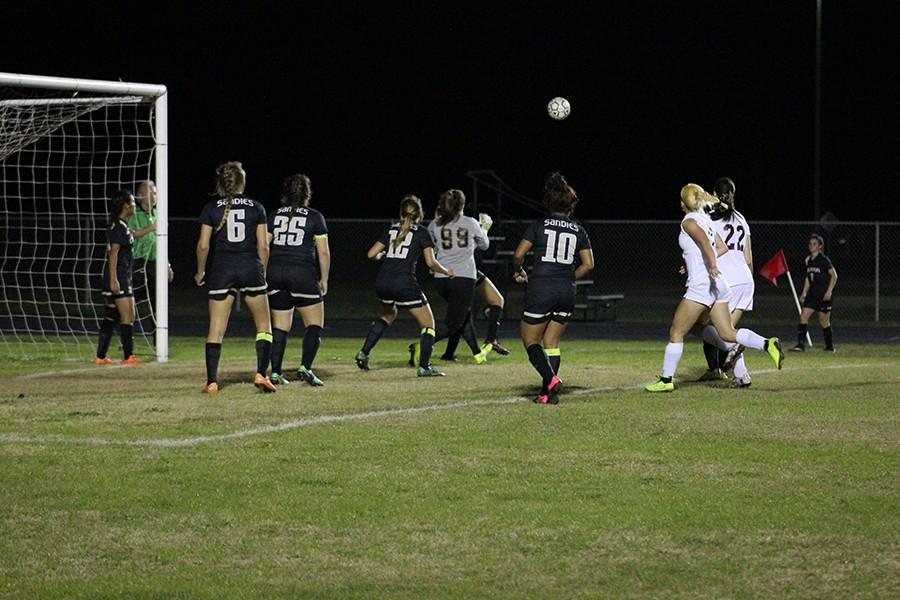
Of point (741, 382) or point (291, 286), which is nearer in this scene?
point (291, 286)

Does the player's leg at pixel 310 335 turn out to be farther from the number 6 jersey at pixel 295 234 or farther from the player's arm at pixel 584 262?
the player's arm at pixel 584 262

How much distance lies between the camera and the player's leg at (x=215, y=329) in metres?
12.3

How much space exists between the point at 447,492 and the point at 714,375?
22.9 ft

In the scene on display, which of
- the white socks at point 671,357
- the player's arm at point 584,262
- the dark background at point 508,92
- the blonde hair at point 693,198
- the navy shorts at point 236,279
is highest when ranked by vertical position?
the dark background at point 508,92

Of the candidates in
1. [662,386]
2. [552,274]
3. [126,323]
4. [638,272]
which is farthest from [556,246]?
[638,272]

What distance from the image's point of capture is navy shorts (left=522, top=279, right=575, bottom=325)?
11.7 meters

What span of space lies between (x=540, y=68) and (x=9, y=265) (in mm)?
28870

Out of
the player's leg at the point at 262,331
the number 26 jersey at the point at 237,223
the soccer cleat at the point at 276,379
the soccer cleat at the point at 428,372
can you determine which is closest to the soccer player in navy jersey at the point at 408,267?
the soccer cleat at the point at 428,372

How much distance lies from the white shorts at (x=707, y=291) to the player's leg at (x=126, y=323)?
707cm

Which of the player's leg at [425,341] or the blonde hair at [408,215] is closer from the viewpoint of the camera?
the blonde hair at [408,215]

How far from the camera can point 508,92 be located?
63875mm

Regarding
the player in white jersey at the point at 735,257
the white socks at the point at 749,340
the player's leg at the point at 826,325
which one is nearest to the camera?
the white socks at the point at 749,340

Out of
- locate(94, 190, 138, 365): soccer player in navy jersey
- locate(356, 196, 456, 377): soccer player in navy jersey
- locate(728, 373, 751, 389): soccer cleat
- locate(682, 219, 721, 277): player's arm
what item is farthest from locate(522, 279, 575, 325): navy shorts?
locate(94, 190, 138, 365): soccer player in navy jersey

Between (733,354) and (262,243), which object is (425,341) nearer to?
(262,243)
